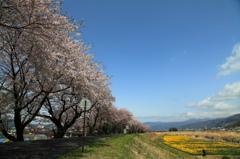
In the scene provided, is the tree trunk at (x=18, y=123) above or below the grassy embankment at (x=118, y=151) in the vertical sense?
above

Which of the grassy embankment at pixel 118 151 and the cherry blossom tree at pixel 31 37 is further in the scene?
the grassy embankment at pixel 118 151

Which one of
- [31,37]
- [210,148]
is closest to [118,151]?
[31,37]

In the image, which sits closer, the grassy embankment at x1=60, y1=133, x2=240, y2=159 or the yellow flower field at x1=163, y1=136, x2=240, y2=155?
the grassy embankment at x1=60, y1=133, x2=240, y2=159

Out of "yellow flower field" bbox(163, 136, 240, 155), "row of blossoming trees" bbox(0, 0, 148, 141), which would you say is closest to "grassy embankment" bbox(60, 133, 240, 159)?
"yellow flower field" bbox(163, 136, 240, 155)

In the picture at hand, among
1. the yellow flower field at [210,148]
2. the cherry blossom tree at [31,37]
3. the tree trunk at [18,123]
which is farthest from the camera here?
the yellow flower field at [210,148]

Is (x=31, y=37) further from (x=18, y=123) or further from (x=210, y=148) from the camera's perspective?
(x=210, y=148)

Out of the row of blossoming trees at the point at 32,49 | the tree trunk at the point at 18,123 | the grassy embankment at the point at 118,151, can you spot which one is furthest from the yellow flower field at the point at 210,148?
the tree trunk at the point at 18,123

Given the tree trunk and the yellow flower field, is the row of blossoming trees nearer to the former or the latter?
the tree trunk

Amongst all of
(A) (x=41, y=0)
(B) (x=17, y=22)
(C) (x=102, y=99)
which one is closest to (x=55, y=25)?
(A) (x=41, y=0)

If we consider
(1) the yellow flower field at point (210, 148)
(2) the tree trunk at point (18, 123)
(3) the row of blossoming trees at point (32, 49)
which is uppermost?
(3) the row of blossoming trees at point (32, 49)

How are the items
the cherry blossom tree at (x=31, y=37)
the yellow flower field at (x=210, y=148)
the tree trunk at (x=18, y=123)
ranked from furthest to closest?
1. the yellow flower field at (x=210, y=148)
2. the tree trunk at (x=18, y=123)
3. the cherry blossom tree at (x=31, y=37)

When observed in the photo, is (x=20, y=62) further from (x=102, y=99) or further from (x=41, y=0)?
(x=102, y=99)

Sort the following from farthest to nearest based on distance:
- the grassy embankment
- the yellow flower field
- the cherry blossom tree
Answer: the yellow flower field < the grassy embankment < the cherry blossom tree

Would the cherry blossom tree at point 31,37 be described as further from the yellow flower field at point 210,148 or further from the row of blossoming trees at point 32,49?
the yellow flower field at point 210,148
